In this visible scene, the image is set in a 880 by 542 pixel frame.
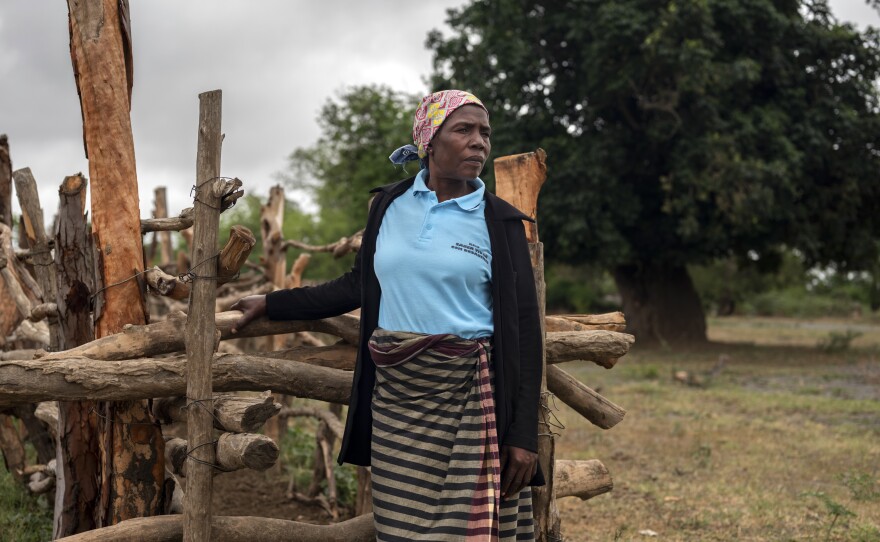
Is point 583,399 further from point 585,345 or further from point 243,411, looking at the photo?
point 243,411

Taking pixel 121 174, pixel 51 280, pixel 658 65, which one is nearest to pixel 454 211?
pixel 121 174

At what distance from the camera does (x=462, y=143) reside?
3072 mm

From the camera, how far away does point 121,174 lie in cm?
396

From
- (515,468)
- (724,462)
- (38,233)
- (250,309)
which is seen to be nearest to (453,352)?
(515,468)

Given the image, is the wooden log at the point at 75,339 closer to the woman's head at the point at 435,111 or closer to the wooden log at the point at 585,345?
the woman's head at the point at 435,111

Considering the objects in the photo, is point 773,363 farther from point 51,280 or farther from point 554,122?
point 51,280

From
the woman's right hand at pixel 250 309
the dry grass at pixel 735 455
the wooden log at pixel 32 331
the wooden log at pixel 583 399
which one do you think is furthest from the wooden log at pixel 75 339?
the dry grass at pixel 735 455

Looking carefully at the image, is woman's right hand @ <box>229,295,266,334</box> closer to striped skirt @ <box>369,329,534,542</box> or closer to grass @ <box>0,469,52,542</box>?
striped skirt @ <box>369,329,534,542</box>

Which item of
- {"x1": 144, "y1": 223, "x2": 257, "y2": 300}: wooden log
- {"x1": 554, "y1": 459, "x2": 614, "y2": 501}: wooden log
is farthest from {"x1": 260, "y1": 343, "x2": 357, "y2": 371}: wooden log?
{"x1": 554, "y1": 459, "x2": 614, "y2": 501}: wooden log

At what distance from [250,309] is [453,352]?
1.15 metres

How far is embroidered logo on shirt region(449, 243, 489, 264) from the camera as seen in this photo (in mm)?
2986

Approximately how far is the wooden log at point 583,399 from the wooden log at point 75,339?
84.2 inches

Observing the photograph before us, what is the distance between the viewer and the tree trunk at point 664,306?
1938cm

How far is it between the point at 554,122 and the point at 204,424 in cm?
1542
